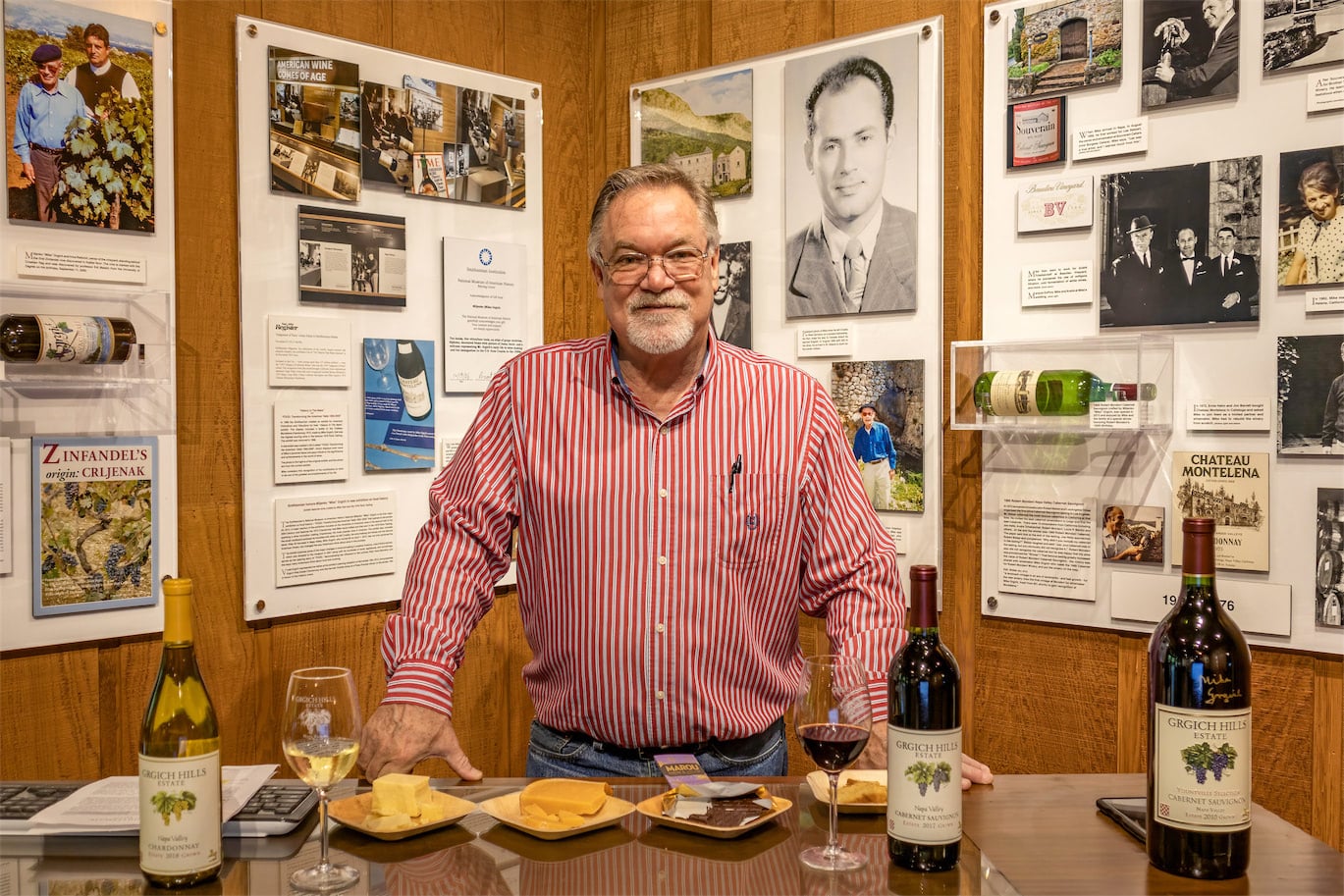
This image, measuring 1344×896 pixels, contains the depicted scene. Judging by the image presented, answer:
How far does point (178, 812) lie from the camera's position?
3.77ft

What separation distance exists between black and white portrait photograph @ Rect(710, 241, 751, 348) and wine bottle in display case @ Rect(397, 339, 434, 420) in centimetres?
85

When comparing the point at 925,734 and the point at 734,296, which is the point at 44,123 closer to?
the point at 734,296

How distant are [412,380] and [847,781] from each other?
6.48 feet

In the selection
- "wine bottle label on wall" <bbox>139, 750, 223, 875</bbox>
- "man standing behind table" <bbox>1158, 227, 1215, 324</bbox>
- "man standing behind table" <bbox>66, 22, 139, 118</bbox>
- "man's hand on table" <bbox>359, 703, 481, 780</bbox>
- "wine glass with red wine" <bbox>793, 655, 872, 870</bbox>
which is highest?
"man standing behind table" <bbox>66, 22, 139, 118</bbox>

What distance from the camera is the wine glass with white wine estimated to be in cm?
118

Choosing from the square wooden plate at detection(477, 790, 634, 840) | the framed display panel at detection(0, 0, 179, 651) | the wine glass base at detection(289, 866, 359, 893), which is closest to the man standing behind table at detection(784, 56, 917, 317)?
the framed display panel at detection(0, 0, 179, 651)

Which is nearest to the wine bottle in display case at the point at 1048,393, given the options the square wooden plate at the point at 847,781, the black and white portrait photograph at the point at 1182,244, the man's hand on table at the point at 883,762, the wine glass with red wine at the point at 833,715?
the black and white portrait photograph at the point at 1182,244

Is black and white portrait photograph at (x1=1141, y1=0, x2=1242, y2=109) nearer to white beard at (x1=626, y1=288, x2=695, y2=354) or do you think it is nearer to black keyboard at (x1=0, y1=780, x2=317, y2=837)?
white beard at (x1=626, y1=288, x2=695, y2=354)

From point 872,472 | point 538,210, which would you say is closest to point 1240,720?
point 872,472

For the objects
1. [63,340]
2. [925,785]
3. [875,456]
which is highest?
[63,340]

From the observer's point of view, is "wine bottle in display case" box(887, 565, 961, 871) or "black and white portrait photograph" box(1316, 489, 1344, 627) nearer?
"wine bottle in display case" box(887, 565, 961, 871)

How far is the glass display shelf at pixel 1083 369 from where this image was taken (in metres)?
2.46

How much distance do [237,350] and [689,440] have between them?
1246 mm

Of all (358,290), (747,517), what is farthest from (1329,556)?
(358,290)
